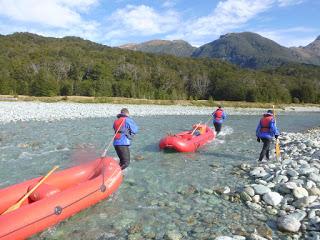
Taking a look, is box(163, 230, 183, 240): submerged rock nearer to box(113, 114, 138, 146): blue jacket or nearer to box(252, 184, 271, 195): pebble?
box(252, 184, 271, 195): pebble

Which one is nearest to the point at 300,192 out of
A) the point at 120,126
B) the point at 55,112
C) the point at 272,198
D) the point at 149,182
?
the point at 272,198

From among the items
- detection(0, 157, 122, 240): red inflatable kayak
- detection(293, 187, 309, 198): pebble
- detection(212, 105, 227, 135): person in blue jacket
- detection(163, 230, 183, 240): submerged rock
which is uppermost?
detection(212, 105, 227, 135): person in blue jacket

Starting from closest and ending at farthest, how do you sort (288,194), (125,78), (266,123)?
(288,194), (266,123), (125,78)

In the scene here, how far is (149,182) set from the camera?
11.0 meters

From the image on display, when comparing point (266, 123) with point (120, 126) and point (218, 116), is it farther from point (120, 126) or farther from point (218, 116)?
point (218, 116)

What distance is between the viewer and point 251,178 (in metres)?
11.4

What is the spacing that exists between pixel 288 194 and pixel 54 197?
220 inches

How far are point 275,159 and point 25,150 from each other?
1001 centimetres

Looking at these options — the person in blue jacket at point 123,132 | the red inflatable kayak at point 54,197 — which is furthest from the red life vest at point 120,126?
the red inflatable kayak at point 54,197

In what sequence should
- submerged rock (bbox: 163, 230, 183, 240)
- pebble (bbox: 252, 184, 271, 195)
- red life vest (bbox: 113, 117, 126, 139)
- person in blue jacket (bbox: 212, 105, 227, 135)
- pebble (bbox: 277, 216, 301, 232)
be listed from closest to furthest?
submerged rock (bbox: 163, 230, 183, 240), pebble (bbox: 277, 216, 301, 232), pebble (bbox: 252, 184, 271, 195), red life vest (bbox: 113, 117, 126, 139), person in blue jacket (bbox: 212, 105, 227, 135)

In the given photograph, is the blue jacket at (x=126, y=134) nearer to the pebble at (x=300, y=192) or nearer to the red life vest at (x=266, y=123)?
the pebble at (x=300, y=192)

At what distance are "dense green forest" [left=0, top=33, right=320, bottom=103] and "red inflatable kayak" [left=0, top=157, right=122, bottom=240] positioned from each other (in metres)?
61.8

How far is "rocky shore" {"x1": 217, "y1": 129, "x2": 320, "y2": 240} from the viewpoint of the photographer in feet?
24.7

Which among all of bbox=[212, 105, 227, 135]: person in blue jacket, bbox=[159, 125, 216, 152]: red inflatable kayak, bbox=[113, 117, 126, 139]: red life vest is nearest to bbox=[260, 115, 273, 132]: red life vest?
bbox=[159, 125, 216, 152]: red inflatable kayak
